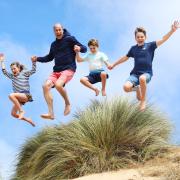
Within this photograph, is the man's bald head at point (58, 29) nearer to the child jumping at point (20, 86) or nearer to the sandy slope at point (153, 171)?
the child jumping at point (20, 86)

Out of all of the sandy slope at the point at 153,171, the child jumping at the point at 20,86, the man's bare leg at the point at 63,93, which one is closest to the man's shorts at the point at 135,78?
the man's bare leg at the point at 63,93

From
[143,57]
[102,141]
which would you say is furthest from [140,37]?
[102,141]

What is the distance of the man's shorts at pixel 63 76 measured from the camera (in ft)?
35.7

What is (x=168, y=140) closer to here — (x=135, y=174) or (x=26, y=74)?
(x=135, y=174)

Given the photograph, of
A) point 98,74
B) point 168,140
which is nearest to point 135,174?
point 168,140

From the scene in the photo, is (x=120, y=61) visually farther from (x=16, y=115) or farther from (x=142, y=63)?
(x=16, y=115)

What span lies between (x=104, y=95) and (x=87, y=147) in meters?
1.66

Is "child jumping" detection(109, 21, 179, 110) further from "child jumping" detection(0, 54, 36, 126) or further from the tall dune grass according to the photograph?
"child jumping" detection(0, 54, 36, 126)

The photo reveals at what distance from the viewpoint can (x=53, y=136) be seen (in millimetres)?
10906

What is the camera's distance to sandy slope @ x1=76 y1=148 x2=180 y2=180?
8.52 meters

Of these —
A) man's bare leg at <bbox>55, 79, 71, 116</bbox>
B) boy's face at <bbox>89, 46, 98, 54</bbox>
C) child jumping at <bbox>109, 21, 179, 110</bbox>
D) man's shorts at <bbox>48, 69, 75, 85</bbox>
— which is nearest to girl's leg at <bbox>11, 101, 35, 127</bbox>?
man's bare leg at <bbox>55, 79, 71, 116</bbox>

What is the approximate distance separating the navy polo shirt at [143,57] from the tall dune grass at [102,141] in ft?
2.70

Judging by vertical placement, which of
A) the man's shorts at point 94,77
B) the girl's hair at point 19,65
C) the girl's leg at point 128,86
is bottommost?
the girl's leg at point 128,86

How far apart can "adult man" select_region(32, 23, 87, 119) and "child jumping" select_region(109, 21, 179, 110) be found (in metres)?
1.22
